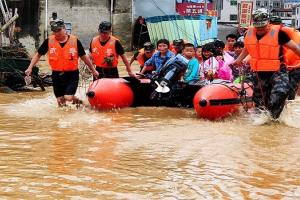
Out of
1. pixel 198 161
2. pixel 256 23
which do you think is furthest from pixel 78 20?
pixel 198 161

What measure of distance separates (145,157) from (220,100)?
2.75 m

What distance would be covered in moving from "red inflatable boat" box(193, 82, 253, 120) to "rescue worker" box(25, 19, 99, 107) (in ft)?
6.27

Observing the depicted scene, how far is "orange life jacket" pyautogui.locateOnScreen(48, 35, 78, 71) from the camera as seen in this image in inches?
340

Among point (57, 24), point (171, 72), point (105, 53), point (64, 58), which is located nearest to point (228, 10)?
point (105, 53)

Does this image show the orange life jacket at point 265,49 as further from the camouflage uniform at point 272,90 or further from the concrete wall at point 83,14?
the concrete wall at point 83,14

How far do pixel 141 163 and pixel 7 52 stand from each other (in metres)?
7.39

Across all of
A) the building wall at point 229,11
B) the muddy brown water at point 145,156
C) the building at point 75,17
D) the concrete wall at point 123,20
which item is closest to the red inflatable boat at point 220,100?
the muddy brown water at point 145,156

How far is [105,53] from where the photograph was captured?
9.46 metres

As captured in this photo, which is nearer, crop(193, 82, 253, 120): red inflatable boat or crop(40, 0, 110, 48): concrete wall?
crop(193, 82, 253, 120): red inflatable boat

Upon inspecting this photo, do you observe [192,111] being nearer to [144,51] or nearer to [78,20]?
[144,51]

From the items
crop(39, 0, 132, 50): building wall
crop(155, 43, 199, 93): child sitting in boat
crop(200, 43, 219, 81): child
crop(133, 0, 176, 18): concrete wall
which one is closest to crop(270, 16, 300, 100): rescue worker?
crop(200, 43, 219, 81): child

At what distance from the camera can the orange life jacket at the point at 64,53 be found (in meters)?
8.62

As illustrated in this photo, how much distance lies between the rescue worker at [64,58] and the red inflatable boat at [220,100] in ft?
6.27

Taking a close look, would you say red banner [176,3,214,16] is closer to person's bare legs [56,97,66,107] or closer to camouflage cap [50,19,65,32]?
person's bare legs [56,97,66,107]
